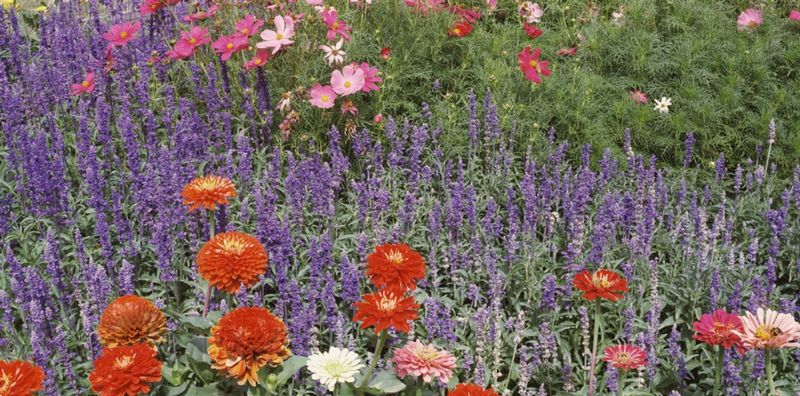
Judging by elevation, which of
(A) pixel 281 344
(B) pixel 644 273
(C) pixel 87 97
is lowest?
(C) pixel 87 97

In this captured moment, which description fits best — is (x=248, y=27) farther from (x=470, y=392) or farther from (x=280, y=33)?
(x=470, y=392)

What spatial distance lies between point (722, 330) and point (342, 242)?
1.71 meters

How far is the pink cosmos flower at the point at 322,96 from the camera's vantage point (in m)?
4.25

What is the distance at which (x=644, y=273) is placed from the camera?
11.0ft

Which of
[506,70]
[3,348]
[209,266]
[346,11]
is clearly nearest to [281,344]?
[209,266]

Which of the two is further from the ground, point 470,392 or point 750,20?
point 470,392

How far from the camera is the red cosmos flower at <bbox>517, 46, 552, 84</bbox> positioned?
177 inches

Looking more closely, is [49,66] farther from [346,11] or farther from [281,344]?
[281,344]

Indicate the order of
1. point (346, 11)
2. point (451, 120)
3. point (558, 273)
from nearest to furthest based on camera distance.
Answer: point (558, 273) < point (451, 120) < point (346, 11)

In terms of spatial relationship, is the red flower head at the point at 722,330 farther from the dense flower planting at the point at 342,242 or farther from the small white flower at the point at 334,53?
the small white flower at the point at 334,53

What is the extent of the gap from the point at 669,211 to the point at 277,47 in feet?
6.55

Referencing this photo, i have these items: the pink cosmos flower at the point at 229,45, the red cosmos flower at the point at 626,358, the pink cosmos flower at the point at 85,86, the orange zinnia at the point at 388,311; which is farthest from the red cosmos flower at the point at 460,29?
the orange zinnia at the point at 388,311

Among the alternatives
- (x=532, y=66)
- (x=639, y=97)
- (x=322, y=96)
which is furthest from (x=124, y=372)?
(x=639, y=97)

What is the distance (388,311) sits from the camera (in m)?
2.11
